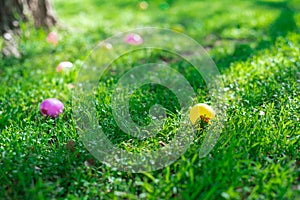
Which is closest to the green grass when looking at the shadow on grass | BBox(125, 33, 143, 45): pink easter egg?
the shadow on grass

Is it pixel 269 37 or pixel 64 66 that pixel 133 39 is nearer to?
pixel 64 66

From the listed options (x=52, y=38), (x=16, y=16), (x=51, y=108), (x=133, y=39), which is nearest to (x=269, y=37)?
(x=133, y=39)

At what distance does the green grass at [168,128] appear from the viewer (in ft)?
7.37

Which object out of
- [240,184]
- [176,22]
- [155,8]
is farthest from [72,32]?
[240,184]

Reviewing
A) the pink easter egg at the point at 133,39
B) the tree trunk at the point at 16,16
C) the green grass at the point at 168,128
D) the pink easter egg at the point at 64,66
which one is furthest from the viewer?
the pink easter egg at the point at 133,39

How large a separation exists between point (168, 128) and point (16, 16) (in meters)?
3.17

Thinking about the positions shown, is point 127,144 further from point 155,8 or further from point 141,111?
point 155,8

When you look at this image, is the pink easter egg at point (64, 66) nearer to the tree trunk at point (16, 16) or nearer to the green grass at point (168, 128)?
the green grass at point (168, 128)

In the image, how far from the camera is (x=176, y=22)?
6.25 m

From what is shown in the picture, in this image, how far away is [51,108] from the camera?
10.5ft

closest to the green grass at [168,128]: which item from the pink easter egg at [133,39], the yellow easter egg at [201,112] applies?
the yellow easter egg at [201,112]

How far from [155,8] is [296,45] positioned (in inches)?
136

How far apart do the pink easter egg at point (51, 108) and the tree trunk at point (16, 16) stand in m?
1.73

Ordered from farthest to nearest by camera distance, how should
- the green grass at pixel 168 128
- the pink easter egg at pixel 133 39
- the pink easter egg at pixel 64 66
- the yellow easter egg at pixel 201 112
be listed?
1. the pink easter egg at pixel 133 39
2. the pink easter egg at pixel 64 66
3. the yellow easter egg at pixel 201 112
4. the green grass at pixel 168 128
